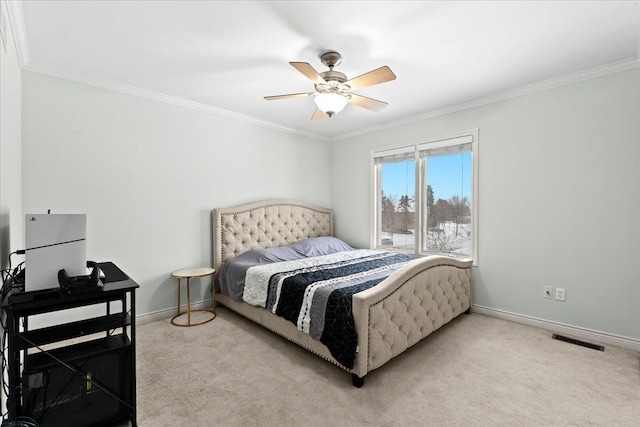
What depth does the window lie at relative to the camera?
3.52 meters

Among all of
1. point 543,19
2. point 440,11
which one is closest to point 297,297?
point 440,11

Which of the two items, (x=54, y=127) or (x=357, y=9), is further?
(x=54, y=127)

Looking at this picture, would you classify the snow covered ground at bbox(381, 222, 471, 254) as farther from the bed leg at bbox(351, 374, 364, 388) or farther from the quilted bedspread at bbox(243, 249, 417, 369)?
the bed leg at bbox(351, 374, 364, 388)

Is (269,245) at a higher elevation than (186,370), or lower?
higher

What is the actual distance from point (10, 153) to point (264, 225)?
8.12 feet

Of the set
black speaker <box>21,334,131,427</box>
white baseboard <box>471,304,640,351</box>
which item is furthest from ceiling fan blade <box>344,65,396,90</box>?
white baseboard <box>471,304,640,351</box>

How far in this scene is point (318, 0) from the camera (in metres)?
1.80

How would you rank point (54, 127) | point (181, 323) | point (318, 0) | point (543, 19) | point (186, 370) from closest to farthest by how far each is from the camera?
point (318, 0), point (543, 19), point (186, 370), point (54, 127), point (181, 323)

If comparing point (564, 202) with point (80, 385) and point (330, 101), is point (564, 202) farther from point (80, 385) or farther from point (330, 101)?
point (80, 385)

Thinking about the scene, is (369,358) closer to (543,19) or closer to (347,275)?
(347,275)

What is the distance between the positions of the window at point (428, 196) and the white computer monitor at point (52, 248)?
11.3 ft

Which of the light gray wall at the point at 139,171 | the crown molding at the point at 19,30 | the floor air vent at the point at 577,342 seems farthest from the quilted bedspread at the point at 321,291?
the crown molding at the point at 19,30

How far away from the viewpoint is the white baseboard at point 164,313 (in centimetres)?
311

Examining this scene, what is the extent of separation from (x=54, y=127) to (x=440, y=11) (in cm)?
315
